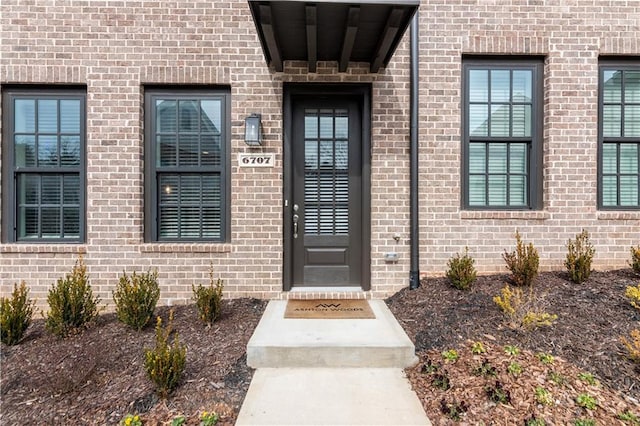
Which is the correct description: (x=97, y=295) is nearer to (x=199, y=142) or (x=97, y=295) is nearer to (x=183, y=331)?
(x=183, y=331)

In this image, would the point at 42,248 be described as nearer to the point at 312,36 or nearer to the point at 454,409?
the point at 312,36

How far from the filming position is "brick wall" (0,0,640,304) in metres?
4.22

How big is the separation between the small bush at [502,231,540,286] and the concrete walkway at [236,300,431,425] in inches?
62.5

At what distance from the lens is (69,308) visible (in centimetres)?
Answer: 352

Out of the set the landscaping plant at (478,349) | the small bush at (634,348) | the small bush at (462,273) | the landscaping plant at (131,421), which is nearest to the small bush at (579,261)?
the small bush at (462,273)

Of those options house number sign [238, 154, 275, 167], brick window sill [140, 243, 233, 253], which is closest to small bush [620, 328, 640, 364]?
house number sign [238, 154, 275, 167]

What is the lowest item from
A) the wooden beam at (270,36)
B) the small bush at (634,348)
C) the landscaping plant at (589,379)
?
the landscaping plant at (589,379)

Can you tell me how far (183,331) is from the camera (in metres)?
3.54

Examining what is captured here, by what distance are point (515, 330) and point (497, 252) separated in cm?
149

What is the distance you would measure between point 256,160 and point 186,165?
0.91 meters

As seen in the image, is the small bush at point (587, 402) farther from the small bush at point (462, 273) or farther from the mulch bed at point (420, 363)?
the small bush at point (462, 273)

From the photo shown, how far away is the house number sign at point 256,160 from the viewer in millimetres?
4312

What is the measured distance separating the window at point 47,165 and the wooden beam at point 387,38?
141 inches

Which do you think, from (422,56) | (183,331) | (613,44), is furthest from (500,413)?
(613,44)
